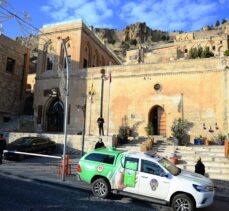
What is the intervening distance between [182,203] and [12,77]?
26.9 metres

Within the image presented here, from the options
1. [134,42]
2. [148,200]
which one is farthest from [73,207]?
[134,42]

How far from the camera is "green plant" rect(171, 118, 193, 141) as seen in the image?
69.5 feet

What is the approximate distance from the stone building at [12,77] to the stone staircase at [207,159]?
15.3 m

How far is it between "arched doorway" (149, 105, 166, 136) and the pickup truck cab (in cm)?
1538

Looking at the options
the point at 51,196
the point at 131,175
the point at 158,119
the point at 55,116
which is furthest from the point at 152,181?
the point at 55,116

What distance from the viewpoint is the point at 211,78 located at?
79.2 ft

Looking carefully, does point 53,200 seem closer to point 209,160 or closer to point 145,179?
point 145,179

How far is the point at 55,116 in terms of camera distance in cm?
3047

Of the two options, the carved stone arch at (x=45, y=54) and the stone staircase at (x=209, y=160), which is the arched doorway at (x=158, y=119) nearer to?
the stone staircase at (x=209, y=160)

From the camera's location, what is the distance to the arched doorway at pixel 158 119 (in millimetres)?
25578

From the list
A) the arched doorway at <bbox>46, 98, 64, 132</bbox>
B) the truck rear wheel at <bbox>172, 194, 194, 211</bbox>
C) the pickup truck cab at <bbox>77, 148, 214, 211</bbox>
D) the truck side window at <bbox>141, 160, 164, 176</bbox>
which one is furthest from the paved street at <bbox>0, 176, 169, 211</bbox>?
the arched doorway at <bbox>46, 98, 64, 132</bbox>

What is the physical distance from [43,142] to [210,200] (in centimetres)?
1422

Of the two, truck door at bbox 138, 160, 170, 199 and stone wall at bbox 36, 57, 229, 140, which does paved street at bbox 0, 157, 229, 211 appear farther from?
stone wall at bbox 36, 57, 229, 140

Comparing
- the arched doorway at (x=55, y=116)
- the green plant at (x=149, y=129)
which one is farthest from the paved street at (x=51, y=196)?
the arched doorway at (x=55, y=116)
